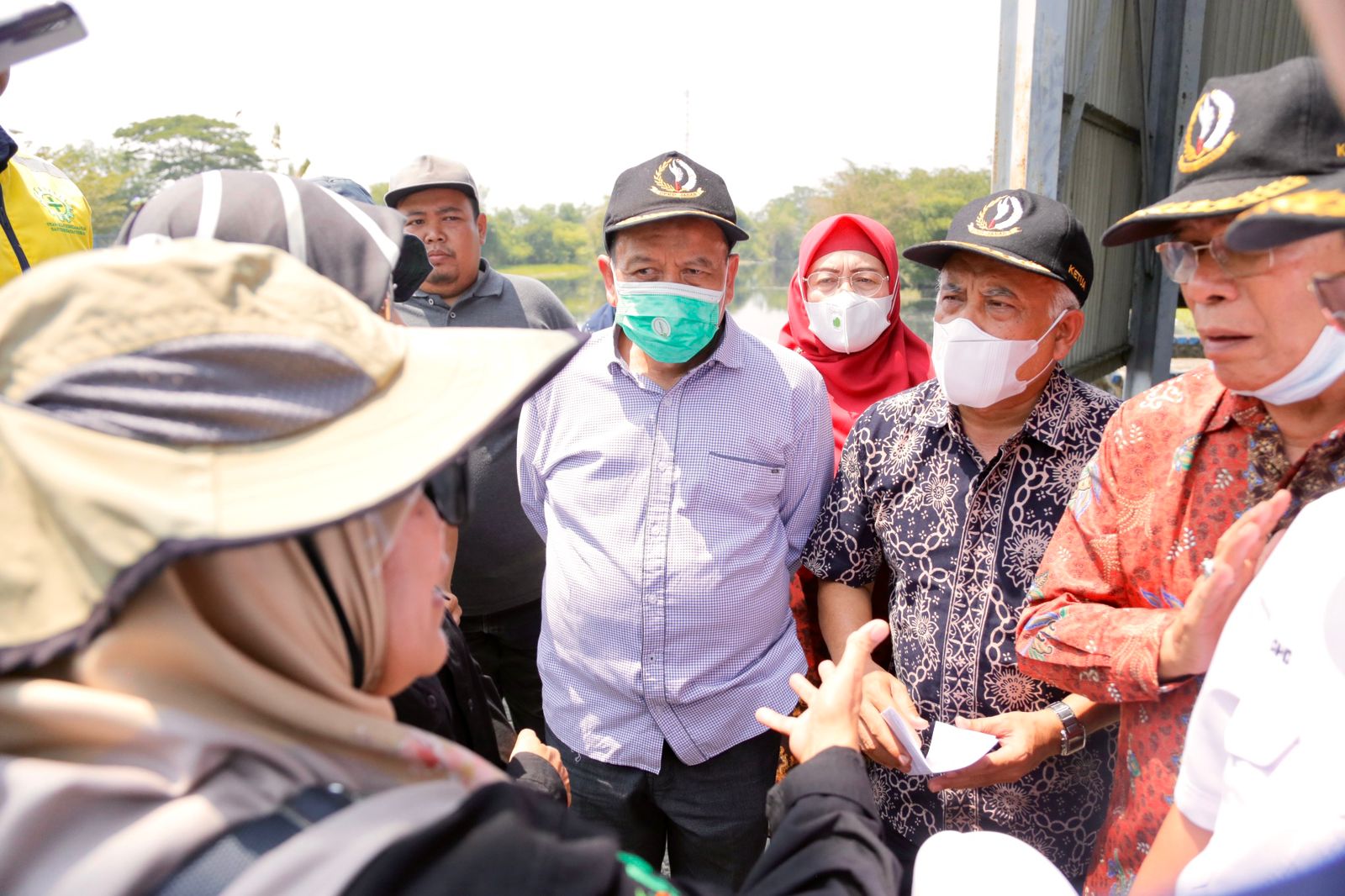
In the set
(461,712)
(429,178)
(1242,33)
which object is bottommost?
(461,712)

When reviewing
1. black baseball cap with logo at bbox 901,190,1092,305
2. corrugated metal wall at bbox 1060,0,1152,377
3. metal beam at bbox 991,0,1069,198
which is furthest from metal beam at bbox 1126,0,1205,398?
black baseball cap with logo at bbox 901,190,1092,305

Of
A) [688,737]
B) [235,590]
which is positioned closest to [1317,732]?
[235,590]

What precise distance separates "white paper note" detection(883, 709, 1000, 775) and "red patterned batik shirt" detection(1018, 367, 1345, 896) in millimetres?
202

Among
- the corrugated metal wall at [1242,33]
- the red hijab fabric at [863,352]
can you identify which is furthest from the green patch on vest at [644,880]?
the corrugated metal wall at [1242,33]

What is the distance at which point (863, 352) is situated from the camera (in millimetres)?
3115

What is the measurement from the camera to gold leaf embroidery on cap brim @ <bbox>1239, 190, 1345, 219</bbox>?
1.11 m

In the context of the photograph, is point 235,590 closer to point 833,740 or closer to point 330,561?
point 330,561

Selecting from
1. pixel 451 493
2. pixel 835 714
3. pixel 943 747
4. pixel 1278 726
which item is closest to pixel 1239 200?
pixel 1278 726

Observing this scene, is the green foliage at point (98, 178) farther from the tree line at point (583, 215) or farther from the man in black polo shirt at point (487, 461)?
the man in black polo shirt at point (487, 461)

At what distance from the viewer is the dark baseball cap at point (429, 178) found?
11.9ft

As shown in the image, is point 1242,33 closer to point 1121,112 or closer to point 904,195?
point 1121,112

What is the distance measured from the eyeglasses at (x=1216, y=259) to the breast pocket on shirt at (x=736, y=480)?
3.60 ft

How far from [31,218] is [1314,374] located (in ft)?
10.5

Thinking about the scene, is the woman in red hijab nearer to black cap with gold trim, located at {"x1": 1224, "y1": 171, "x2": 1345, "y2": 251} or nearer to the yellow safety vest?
black cap with gold trim, located at {"x1": 1224, "y1": 171, "x2": 1345, "y2": 251}
